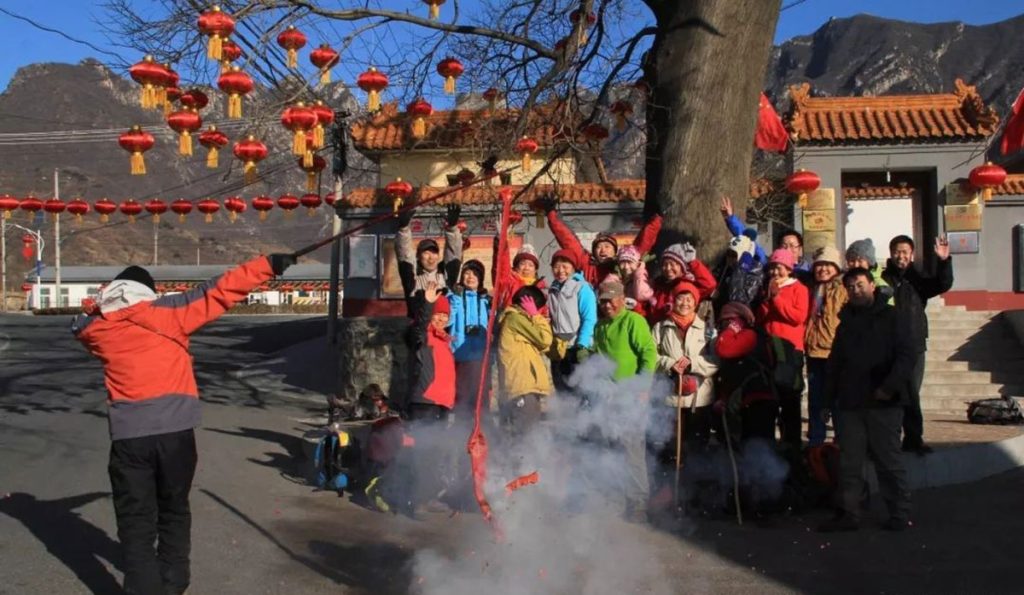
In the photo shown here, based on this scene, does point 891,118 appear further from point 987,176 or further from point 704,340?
point 704,340

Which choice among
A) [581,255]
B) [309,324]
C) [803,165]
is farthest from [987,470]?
[309,324]

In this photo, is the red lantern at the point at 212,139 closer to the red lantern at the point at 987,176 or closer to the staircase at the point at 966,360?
the staircase at the point at 966,360

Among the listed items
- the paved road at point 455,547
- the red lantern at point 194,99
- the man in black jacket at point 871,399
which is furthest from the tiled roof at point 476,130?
the paved road at point 455,547

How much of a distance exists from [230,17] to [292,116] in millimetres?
1038

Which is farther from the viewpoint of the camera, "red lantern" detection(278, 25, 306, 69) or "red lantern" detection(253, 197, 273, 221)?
"red lantern" detection(253, 197, 273, 221)

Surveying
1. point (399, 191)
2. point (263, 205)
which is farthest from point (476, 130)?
point (263, 205)

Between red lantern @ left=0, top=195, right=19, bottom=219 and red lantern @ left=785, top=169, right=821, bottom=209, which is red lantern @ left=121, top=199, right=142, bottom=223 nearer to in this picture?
red lantern @ left=0, top=195, right=19, bottom=219

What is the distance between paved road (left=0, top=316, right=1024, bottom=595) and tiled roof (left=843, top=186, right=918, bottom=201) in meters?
10.9

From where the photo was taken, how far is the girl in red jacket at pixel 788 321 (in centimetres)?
715

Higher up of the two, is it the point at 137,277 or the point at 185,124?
the point at 185,124

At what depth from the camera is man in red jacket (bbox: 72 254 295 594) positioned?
16.0ft

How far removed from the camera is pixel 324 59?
8.83m

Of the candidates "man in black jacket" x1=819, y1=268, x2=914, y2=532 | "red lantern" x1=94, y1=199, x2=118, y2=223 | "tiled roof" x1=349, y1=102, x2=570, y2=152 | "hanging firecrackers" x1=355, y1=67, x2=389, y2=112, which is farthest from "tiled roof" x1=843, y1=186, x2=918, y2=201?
"red lantern" x1=94, y1=199, x2=118, y2=223

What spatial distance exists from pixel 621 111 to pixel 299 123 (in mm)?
3741
